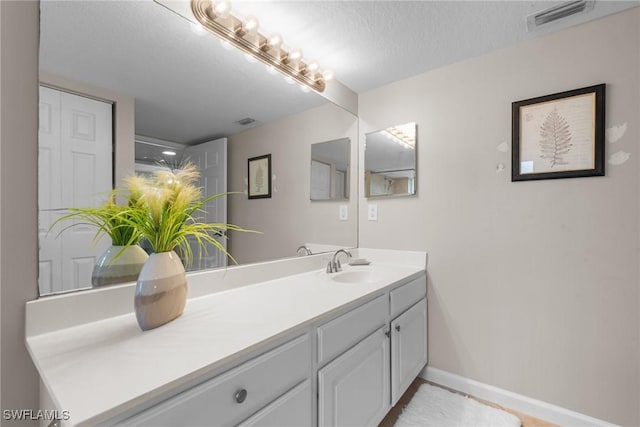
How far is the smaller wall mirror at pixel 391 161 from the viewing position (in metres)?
2.03

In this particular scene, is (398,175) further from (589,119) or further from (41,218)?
(41,218)

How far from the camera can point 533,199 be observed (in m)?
1.60

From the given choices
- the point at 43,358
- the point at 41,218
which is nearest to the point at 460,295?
the point at 43,358

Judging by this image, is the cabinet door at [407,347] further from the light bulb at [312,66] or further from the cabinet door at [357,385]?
the light bulb at [312,66]

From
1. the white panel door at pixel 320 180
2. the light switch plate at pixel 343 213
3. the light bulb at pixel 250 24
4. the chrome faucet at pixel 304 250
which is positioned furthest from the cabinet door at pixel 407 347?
the light bulb at pixel 250 24

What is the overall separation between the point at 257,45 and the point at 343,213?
1.23 m

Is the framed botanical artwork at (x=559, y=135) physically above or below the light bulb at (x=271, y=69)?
below

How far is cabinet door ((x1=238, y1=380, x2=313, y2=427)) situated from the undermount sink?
0.86 meters

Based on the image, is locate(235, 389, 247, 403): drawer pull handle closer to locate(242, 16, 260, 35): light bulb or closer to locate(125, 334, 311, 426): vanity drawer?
locate(125, 334, 311, 426): vanity drawer

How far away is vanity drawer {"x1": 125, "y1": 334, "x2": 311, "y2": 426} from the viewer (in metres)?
0.63

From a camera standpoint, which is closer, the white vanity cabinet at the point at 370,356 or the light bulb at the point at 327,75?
the white vanity cabinet at the point at 370,356

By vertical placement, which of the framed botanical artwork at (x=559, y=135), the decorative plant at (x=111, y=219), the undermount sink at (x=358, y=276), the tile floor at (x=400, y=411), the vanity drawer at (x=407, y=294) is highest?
the framed botanical artwork at (x=559, y=135)

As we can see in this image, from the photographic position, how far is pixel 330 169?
2.09 metres

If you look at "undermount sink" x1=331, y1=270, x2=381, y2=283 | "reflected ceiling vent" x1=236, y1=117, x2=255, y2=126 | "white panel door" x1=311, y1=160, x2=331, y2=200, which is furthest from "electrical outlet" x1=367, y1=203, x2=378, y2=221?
"reflected ceiling vent" x1=236, y1=117, x2=255, y2=126
